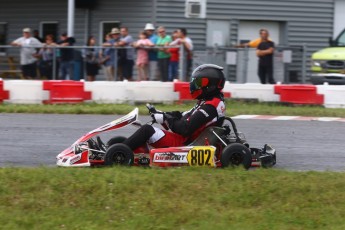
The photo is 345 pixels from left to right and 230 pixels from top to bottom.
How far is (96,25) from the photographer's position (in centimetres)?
2541

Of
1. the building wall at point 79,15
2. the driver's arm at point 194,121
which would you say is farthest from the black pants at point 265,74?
the driver's arm at point 194,121

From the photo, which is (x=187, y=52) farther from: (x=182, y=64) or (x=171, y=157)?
(x=171, y=157)

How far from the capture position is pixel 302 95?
17625 mm

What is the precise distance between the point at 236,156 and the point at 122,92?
8.67 m

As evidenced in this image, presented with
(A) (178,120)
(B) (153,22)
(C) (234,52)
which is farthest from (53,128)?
(B) (153,22)

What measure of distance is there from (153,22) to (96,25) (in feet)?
8.03

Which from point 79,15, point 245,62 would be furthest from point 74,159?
point 79,15

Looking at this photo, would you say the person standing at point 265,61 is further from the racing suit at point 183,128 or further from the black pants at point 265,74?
the racing suit at point 183,128

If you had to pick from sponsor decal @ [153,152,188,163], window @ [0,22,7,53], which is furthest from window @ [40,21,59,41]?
sponsor decal @ [153,152,188,163]

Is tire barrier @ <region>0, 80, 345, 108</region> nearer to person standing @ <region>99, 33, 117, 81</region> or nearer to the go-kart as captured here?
person standing @ <region>99, 33, 117, 81</region>

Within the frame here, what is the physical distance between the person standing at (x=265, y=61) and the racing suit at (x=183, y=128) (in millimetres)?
10193

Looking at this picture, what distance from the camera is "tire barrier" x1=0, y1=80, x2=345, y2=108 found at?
1738 cm

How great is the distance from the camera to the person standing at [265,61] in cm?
1964

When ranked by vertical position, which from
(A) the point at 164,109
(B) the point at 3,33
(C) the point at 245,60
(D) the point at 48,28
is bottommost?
(A) the point at 164,109
